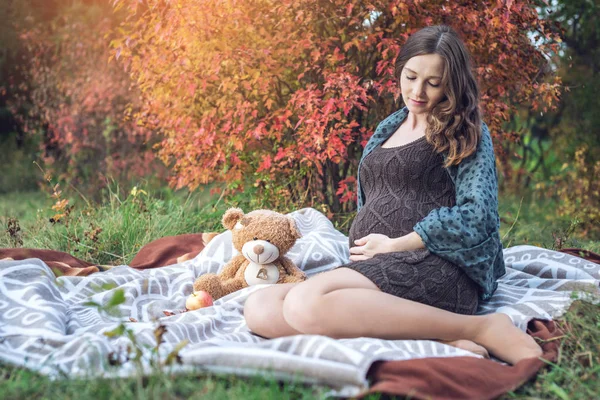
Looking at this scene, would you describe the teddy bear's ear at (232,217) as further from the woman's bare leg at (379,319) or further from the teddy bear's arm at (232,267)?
the woman's bare leg at (379,319)

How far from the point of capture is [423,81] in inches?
106

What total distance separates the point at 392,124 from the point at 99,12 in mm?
6441

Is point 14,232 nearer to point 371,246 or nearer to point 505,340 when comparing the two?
point 371,246

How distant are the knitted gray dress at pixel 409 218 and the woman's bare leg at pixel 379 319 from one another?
0.09m

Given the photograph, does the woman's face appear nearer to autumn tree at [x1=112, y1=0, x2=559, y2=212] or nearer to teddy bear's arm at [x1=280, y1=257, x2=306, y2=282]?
teddy bear's arm at [x1=280, y1=257, x2=306, y2=282]

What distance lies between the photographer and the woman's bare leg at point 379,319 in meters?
2.31

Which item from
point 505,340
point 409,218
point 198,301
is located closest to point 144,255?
point 198,301

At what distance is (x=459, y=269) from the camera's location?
8.47 feet

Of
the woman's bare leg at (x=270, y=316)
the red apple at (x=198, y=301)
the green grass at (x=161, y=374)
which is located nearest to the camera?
the green grass at (x=161, y=374)

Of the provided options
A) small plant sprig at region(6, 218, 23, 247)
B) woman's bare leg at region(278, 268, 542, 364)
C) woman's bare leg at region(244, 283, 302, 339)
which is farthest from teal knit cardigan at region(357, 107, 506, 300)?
small plant sprig at region(6, 218, 23, 247)

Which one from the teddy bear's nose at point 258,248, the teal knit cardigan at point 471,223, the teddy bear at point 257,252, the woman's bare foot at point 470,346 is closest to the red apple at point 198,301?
the teddy bear at point 257,252

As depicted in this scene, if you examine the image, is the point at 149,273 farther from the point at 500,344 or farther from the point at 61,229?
the point at 500,344

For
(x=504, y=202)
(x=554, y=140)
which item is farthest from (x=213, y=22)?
(x=554, y=140)

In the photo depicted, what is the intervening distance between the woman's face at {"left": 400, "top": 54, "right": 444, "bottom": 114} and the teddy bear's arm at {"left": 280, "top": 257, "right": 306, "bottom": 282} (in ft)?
3.40
